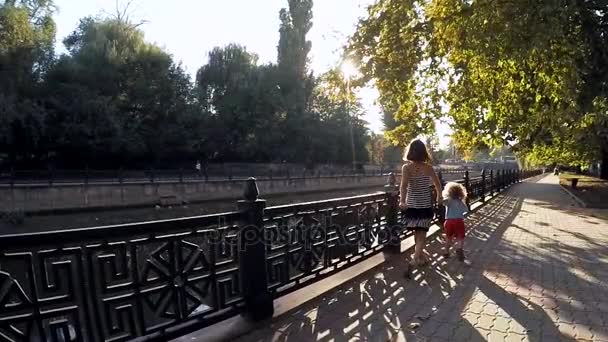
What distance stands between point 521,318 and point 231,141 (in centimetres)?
4301

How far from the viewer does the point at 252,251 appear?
3826 mm

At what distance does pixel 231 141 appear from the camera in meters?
45.4

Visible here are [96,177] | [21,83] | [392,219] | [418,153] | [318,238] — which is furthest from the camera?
[21,83]

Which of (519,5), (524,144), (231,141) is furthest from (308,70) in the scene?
(519,5)

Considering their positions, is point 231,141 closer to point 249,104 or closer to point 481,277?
point 249,104

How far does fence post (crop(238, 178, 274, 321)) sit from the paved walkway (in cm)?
23

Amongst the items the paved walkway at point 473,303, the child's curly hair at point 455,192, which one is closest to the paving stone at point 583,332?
the paved walkway at point 473,303

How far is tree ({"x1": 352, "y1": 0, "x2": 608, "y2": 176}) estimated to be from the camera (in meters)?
6.24

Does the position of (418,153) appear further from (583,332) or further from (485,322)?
(583,332)

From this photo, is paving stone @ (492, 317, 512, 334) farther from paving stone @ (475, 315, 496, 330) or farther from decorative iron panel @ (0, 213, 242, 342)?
decorative iron panel @ (0, 213, 242, 342)

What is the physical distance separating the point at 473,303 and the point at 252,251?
2575 mm

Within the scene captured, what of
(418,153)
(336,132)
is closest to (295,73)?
(336,132)

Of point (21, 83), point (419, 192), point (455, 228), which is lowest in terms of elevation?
point (455, 228)

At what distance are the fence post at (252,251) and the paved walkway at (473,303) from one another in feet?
0.75
